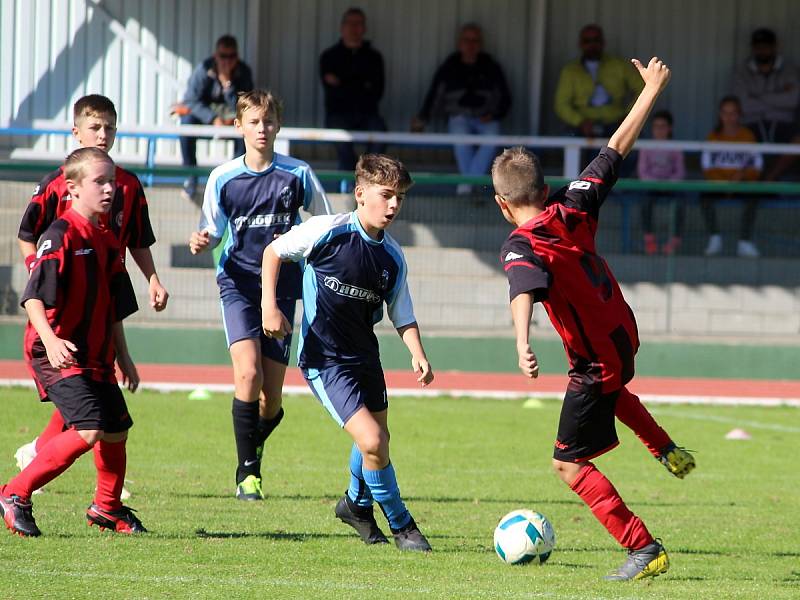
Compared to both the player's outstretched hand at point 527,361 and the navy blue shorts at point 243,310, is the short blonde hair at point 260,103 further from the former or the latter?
the player's outstretched hand at point 527,361

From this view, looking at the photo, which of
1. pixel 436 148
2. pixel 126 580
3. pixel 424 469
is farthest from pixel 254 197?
pixel 436 148

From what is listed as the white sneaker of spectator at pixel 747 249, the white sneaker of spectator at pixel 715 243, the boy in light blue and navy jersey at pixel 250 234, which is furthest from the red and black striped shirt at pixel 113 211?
the white sneaker of spectator at pixel 747 249

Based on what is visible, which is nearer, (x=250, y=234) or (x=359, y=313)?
(x=359, y=313)

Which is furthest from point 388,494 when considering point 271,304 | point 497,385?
point 497,385

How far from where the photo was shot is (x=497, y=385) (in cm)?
1341

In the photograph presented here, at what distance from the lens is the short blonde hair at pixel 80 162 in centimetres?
590

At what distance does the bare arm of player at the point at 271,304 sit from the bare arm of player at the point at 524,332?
1251 mm

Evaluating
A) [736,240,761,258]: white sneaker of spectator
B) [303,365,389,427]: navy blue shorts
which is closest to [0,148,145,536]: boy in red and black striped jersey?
[303,365,389,427]: navy blue shorts

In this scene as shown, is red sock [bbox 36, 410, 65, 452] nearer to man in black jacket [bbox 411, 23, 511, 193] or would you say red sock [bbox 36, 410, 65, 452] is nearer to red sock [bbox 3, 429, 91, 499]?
red sock [bbox 3, 429, 91, 499]

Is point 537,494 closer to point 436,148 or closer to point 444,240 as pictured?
point 444,240

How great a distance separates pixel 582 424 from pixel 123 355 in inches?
86.9

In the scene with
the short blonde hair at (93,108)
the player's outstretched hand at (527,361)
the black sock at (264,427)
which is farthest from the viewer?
the black sock at (264,427)

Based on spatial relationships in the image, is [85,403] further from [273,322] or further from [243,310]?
[243,310]

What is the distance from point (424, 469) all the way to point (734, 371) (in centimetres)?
582
